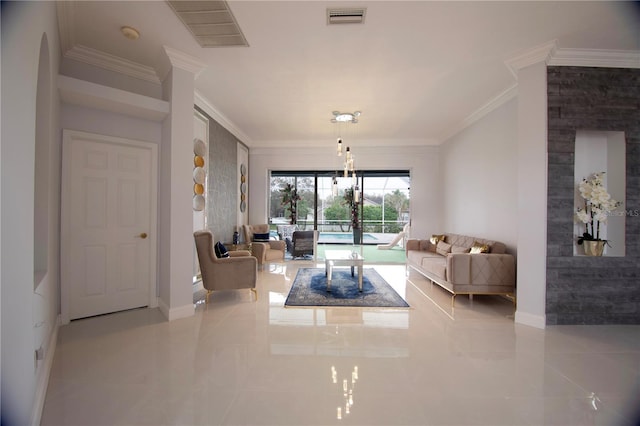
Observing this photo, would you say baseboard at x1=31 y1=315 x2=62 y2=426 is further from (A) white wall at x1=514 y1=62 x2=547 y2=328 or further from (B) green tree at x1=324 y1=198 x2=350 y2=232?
(B) green tree at x1=324 y1=198 x2=350 y2=232

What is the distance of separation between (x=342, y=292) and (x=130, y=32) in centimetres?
397

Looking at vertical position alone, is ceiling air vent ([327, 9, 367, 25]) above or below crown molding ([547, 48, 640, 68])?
above

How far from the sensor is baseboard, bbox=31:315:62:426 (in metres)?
1.61

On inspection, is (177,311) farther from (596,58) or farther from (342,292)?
(596,58)

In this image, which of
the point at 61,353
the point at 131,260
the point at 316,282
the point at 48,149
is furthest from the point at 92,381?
the point at 316,282

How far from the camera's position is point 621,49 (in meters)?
3.00

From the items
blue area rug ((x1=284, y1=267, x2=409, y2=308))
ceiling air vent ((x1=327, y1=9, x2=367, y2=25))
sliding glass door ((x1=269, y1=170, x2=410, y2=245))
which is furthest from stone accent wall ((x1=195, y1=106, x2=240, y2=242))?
ceiling air vent ((x1=327, y1=9, x2=367, y2=25))

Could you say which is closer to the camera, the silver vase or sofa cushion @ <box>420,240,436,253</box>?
the silver vase

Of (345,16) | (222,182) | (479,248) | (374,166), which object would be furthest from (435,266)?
(222,182)

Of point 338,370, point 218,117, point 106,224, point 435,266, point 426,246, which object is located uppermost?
point 218,117

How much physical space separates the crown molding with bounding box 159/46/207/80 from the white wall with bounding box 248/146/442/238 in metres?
3.68

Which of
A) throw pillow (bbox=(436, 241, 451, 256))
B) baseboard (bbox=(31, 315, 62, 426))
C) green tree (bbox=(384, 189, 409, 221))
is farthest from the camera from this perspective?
green tree (bbox=(384, 189, 409, 221))

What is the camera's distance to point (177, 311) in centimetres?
318

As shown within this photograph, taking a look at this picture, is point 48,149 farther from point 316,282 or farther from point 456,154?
point 456,154
